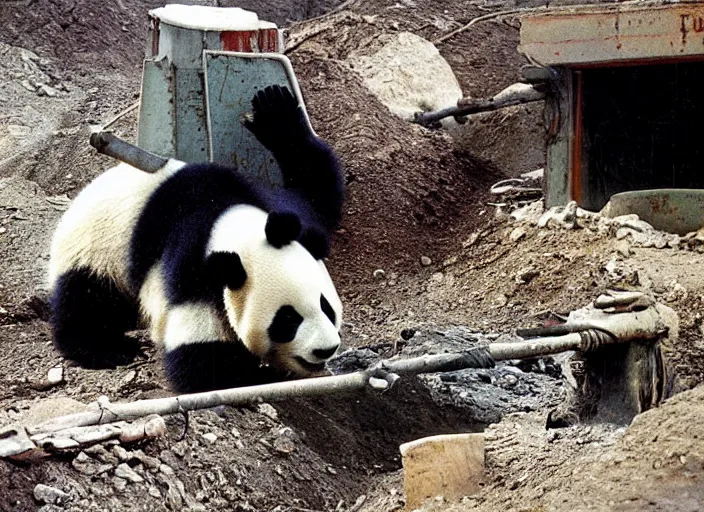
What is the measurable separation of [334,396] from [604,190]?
11.3 feet

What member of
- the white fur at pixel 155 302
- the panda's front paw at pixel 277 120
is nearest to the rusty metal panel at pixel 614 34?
the panda's front paw at pixel 277 120

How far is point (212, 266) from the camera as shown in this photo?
464cm

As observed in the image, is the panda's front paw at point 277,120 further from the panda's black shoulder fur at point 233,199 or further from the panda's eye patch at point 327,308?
the panda's eye patch at point 327,308

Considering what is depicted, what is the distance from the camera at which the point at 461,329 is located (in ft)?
19.5

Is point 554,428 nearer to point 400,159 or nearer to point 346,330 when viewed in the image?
point 346,330

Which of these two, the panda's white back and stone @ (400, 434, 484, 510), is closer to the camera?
stone @ (400, 434, 484, 510)

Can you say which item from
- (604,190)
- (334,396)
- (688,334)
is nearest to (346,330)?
(334,396)

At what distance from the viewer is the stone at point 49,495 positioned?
3.38 m

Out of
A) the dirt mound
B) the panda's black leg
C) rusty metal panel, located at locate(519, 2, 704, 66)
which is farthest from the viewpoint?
the dirt mound

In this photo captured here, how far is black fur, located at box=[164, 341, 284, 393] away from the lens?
4.73 meters

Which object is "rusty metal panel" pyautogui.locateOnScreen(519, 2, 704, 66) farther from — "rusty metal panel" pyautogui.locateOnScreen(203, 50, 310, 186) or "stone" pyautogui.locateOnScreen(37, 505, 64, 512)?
"stone" pyautogui.locateOnScreen(37, 505, 64, 512)

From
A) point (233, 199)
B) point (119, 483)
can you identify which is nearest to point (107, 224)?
point (233, 199)

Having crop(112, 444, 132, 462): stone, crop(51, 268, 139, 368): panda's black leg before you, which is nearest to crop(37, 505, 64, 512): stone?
crop(112, 444, 132, 462): stone

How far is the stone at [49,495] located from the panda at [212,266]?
1326 mm
